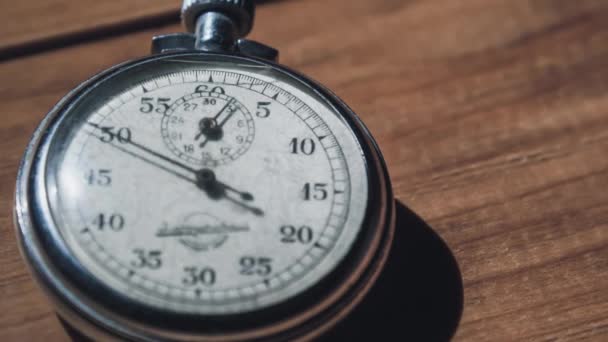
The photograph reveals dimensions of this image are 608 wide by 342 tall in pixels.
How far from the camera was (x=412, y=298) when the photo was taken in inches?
38.4

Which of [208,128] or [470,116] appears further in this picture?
[470,116]

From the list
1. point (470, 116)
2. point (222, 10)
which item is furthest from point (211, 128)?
point (470, 116)

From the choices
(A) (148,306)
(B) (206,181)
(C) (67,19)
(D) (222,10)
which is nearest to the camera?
(A) (148,306)

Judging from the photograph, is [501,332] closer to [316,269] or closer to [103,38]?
[316,269]

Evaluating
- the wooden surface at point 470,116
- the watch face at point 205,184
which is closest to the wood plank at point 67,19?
the wooden surface at point 470,116

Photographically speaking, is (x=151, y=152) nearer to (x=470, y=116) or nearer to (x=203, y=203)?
(x=203, y=203)

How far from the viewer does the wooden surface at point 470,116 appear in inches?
39.0

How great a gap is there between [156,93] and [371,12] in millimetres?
464

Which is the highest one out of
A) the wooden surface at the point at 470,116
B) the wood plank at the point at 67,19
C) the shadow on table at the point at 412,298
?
the wood plank at the point at 67,19

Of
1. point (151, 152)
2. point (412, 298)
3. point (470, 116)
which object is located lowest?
point (412, 298)

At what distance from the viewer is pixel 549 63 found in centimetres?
125

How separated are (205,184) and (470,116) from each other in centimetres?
44

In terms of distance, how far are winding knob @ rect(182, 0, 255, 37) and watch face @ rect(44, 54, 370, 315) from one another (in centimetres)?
12

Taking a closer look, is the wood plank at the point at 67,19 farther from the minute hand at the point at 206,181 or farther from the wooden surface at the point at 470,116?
the minute hand at the point at 206,181
